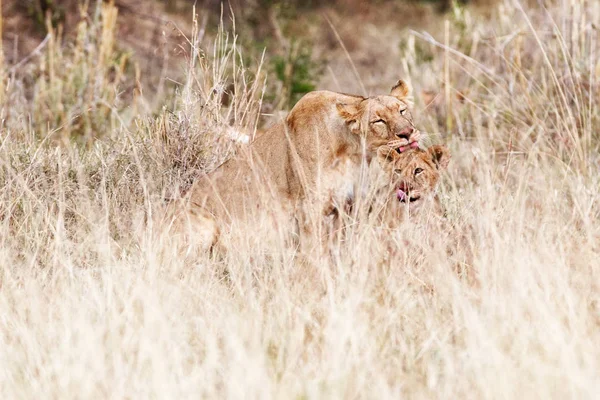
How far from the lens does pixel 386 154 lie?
4.67 metres

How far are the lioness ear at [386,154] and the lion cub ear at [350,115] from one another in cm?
14

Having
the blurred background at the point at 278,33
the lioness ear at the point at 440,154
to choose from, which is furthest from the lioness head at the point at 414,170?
the blurred background at the point at 278,33

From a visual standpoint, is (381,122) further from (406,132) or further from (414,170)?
(414,170)

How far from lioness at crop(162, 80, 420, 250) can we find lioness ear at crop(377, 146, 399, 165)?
3cm

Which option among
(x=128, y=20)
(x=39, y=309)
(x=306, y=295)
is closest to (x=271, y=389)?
(x=306, y=295)

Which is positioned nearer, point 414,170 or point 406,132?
point 406,132

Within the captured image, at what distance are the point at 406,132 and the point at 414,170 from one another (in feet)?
1.27

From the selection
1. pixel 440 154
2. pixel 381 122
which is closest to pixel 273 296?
pixel 381 122

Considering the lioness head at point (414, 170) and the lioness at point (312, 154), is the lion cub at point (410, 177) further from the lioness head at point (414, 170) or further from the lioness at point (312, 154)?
the lioness at point (312, 154)

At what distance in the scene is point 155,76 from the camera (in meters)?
10.2

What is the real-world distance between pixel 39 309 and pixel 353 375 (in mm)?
1261

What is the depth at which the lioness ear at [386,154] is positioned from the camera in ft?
15.1

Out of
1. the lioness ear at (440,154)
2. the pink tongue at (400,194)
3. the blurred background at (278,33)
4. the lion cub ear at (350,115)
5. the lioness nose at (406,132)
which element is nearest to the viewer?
the lioness nose at (406,132)

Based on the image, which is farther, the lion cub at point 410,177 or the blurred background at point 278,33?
the blurred background at point 278,33
